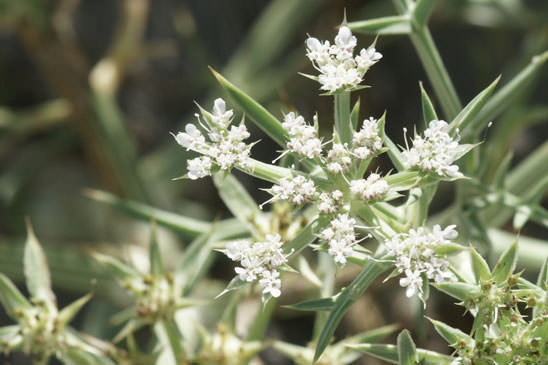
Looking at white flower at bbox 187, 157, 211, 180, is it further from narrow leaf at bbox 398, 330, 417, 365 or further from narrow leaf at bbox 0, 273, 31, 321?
narrow leaf at bbox 0, 273, 31, 321

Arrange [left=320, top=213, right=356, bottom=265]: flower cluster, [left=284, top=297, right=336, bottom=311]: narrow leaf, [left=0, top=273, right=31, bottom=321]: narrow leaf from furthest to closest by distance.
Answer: [left=0, top=273, right=31, bottom=321]: narrow leaf
[left=284, top=297, right=336, bottom=311]: narrow leaf
[left=320, top=213, right=356, bottom=265]: flower cluster

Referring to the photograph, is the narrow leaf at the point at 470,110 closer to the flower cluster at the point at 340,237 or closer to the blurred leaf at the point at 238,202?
the flower cluster at the point at 340,237

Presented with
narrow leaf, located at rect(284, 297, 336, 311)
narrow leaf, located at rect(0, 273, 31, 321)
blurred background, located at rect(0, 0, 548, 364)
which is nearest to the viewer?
narrow leaf, located at rect(284, 297, 336, 311)

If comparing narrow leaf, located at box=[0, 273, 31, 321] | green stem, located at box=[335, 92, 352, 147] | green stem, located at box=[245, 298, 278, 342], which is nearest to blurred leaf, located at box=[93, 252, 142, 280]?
narrow leaf, located at box=[0, 273, 31, 321]

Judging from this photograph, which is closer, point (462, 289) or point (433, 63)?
point (462, 289)

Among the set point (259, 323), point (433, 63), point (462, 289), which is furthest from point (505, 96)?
point (259, 323)

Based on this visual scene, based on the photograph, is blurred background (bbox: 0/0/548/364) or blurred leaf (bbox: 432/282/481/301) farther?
blurred background (bbox: 0/0/548/364)

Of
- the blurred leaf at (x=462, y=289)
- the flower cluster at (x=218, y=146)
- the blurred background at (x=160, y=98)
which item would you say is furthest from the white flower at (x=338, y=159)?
the blurred background at (x=160, y=98)

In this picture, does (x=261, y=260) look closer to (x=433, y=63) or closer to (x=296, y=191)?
(x=296, y=191)

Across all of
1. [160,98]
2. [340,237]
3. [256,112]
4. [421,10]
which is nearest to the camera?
[340,237]
